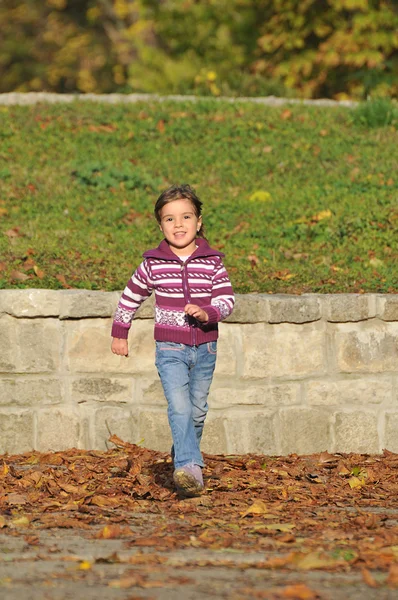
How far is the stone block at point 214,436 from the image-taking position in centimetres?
662

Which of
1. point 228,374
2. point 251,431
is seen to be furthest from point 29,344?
point 251,431

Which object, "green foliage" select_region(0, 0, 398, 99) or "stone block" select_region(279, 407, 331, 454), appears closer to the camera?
"stone block" select_region(279, 407, 331, 454)

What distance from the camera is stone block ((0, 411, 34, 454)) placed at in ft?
21.5

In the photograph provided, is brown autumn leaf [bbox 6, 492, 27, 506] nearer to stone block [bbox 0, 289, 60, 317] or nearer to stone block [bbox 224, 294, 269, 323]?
stone block [bbox 0, 289, 60, 317]

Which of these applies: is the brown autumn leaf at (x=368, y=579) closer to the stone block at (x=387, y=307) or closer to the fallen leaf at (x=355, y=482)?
the fallen leaf at (x=355, y=482)

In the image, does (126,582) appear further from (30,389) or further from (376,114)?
(376,114)

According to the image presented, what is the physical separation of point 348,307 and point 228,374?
2.91 feet

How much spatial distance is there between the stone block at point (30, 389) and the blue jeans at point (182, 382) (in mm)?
1450

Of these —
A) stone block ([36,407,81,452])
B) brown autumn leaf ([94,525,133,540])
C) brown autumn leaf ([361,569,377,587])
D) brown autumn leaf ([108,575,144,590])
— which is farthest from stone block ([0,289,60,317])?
brown autumn leaf ([361,569,377,587])

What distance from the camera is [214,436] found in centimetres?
664

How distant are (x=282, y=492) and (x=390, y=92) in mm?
12024

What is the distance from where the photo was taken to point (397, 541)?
420 cm

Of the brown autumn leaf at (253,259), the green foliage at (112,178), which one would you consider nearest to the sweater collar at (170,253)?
the brown autumn leaf at (253,259)

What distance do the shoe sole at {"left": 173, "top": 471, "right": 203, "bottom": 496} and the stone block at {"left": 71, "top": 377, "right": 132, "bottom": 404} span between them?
4.97 ft
